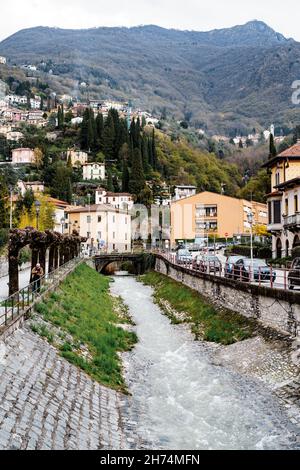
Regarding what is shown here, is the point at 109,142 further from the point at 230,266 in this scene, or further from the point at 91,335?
the point at 91,335

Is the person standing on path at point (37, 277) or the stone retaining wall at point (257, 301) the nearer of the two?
the stone retaining wall at point (257, 301)

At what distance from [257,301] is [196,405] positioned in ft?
31.2

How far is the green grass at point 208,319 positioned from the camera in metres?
25.2

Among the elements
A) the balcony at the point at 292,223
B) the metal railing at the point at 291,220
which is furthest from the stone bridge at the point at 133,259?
the balcony at the point at 292,223

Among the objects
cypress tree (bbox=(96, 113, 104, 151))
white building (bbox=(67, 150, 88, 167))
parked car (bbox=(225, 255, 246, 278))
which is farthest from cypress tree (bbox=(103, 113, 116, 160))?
parked car (bbox=(225, 255, 246, 278))

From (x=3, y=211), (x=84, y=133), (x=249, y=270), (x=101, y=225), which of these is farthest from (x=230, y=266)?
(x=84, y=133)

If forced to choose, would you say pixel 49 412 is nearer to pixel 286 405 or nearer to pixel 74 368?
pixel 74 368

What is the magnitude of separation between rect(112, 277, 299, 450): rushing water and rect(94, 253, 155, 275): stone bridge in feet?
186

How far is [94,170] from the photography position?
562 ft

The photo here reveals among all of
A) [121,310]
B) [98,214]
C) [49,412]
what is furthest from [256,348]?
[98,214]

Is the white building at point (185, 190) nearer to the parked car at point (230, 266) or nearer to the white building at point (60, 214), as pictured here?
the white building at point (60, 214)

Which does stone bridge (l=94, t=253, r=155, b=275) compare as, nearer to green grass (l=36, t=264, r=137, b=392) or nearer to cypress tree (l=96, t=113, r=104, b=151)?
green grass (l=36, t=264, r=137, b=392)
